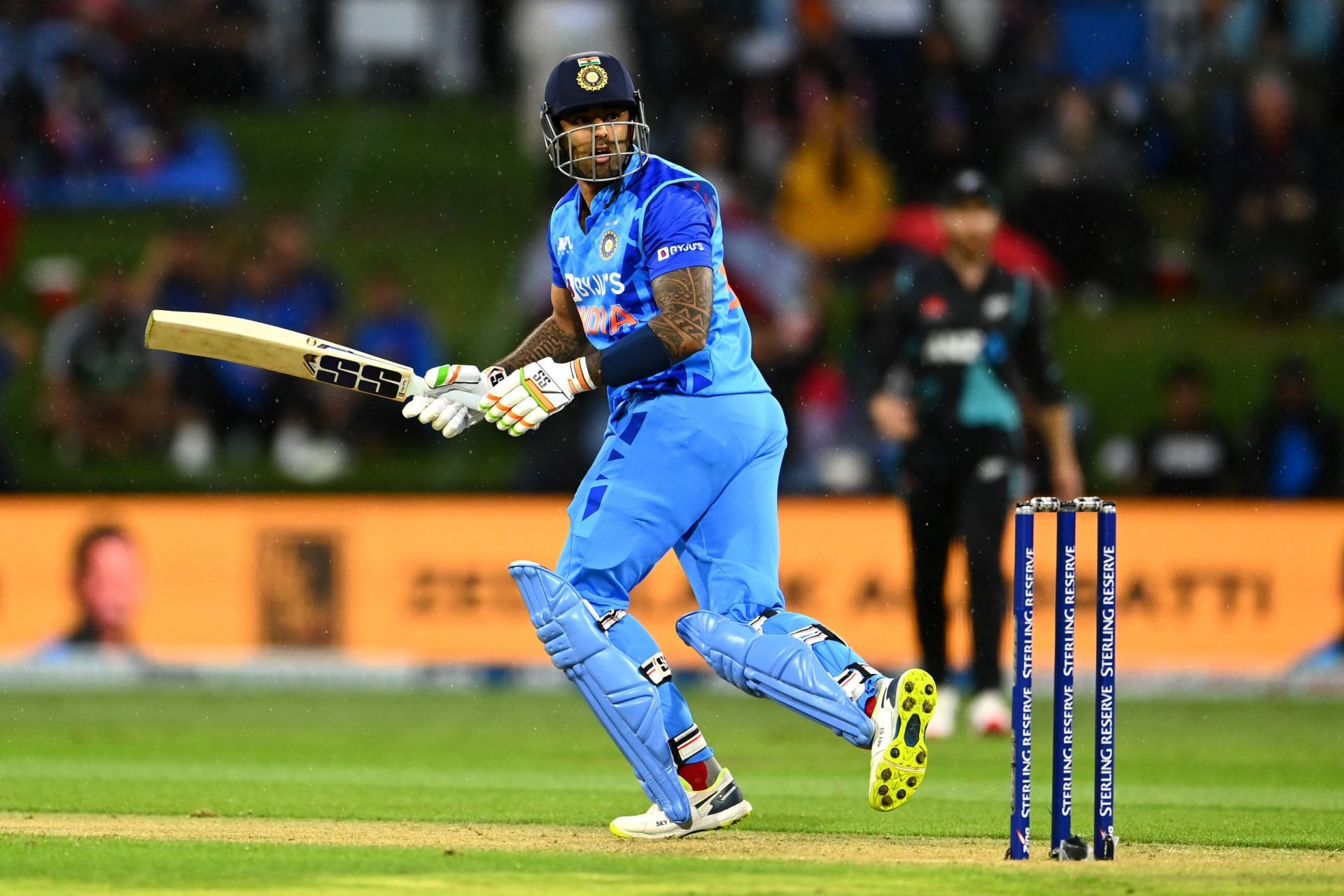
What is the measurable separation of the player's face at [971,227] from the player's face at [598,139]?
3.50 m

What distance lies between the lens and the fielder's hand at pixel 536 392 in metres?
5.61

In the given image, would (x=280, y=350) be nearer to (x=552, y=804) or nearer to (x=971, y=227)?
(x=552, y=804)

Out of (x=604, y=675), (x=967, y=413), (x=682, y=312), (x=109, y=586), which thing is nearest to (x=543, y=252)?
(x=109, y=586)

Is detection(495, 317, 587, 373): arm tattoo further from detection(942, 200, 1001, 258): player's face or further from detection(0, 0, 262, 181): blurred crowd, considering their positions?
detection(0, 0, 262, 181): blurred crowd

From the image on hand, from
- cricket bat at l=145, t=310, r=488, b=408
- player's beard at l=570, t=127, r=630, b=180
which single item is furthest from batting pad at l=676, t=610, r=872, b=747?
player's beard at l=570, t=127, r=630, b=180

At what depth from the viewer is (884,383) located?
364 inches

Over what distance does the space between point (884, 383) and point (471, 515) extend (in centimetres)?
358

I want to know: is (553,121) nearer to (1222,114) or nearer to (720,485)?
(720,485)

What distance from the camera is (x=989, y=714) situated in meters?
9.05

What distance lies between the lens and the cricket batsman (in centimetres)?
555

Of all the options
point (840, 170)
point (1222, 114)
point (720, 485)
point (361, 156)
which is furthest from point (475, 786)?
point (361, 156)

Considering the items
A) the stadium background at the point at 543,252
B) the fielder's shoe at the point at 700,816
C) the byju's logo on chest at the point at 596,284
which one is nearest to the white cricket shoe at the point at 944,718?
the stadium background at the point at 543,252

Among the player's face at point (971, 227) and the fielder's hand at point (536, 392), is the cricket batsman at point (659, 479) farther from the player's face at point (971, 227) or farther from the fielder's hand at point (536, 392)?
the player's face at point (971, 227)

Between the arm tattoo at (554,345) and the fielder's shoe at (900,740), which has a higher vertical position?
the arm tattoo at (554,345)
